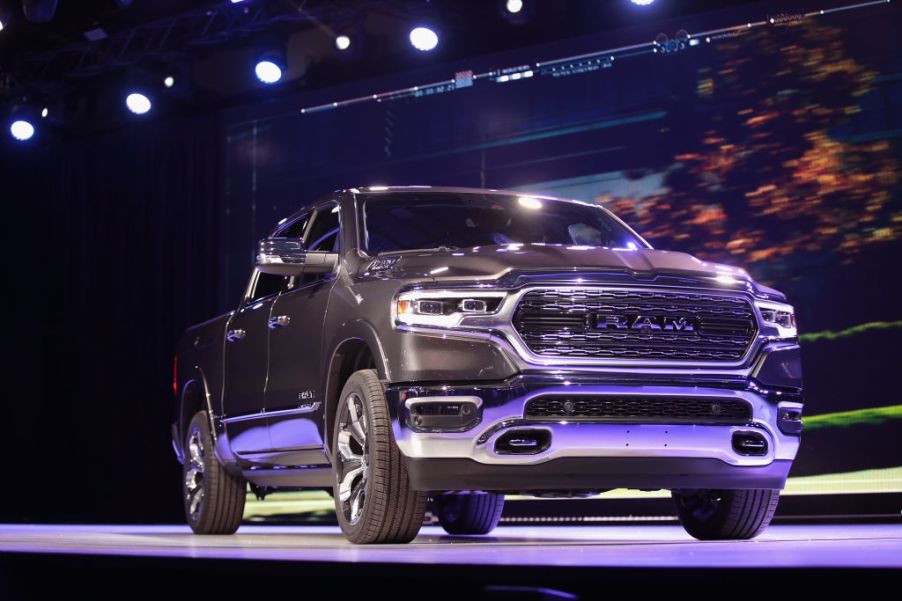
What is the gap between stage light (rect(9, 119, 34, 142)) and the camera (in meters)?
14.2

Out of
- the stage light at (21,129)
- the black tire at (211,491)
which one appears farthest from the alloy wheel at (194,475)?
the stage light at (21,129)

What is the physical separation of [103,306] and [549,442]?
10983mm

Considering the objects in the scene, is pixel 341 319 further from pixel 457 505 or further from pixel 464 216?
pixel 457 505

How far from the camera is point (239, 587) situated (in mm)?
3084

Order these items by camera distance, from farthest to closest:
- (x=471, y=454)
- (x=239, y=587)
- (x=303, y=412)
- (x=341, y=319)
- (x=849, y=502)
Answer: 1. (x=849, y=502)
2. (x=303, y=412)
3. (x=341, y=319)
4. (x=471, y=454)
5. (x=239, y=587)

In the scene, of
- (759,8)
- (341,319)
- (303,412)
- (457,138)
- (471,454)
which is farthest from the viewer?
(457,138)

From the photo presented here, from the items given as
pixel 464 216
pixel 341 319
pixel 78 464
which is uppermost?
pixel 464 216

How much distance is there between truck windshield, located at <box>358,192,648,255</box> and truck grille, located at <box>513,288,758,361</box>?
1267 mm

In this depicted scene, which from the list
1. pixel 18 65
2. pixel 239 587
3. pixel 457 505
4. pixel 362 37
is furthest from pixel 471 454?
pixel 18 65

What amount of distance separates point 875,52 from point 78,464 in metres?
10.3

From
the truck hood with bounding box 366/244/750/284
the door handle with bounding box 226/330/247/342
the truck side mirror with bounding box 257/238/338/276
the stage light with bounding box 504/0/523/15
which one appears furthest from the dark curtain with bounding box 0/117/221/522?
the truck hood with bounding box 366/244/750/284

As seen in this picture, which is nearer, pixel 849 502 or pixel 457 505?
pixel 457 505

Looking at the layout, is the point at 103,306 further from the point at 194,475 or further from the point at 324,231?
the point at 324,231

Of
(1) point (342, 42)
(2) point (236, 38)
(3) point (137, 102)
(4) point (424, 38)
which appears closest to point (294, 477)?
(4) point (424, 38)
